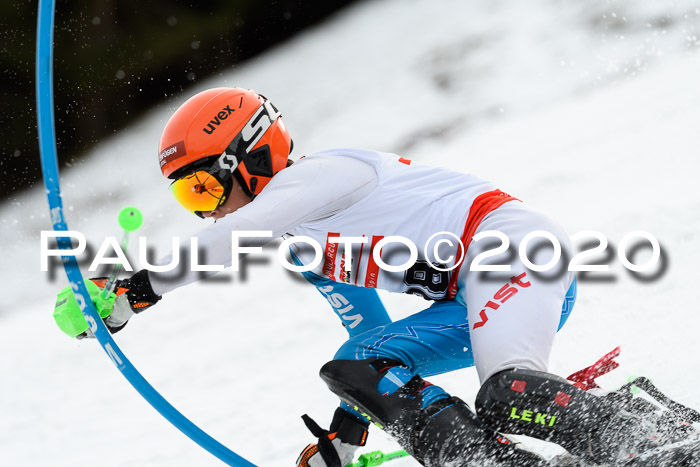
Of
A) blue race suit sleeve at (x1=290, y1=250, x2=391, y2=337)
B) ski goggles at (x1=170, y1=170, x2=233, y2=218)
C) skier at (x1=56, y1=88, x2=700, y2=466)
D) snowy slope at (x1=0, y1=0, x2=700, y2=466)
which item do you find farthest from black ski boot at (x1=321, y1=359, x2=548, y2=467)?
snowy slope at (x1=0, y1=0, x2=700, y2=466)

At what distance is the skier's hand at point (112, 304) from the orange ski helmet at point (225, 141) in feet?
1.57

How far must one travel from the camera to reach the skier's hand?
2.25 metres

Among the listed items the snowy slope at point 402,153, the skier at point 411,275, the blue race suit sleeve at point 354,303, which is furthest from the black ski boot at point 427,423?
the snowy slope at point 402,153

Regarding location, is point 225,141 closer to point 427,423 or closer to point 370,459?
point 427,423

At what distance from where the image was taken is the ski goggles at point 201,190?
8.49 ft

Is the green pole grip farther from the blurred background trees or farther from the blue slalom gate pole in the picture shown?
the blurred background trees

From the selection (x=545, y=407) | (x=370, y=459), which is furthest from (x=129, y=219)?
(x=370, y=459)

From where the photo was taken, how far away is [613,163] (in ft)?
23.2

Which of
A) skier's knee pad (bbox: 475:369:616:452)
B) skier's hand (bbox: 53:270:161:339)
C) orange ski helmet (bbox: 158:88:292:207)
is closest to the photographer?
skier's knee pad (bbox: 475:369:616:452)

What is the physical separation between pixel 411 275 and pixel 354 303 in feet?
1.61

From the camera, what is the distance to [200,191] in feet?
8.54

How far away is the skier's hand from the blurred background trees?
26.3ft

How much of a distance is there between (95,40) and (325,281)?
8.13m

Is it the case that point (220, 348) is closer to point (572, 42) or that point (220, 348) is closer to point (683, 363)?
point (683, 363)
